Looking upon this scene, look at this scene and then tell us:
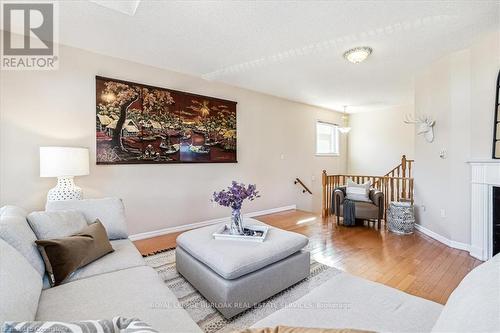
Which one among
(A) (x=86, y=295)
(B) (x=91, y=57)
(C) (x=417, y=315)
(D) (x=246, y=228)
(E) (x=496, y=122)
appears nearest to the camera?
(C) (x=417, y=315)

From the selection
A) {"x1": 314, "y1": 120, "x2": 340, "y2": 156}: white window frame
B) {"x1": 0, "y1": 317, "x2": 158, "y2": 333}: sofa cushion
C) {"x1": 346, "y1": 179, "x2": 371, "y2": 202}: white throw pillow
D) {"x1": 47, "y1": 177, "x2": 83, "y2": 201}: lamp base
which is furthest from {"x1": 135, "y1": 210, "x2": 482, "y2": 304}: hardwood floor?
{"x1": 314, "y1": 120, "x2": 340, "y2": 156}: white window frame

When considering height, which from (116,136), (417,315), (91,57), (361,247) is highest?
(91,57)

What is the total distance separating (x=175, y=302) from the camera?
1254mm

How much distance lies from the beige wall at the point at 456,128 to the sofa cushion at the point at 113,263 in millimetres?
3873

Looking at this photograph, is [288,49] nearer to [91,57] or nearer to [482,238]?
[91,57]

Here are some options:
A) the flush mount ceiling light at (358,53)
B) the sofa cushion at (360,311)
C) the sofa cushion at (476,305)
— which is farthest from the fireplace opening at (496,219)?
the sofa cushion at (476,305)

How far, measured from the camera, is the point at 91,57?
10.2 ft

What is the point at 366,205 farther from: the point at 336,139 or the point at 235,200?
the point at 336,139

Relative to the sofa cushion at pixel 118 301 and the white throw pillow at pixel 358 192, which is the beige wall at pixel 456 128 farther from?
the sofa cushion at pixel 118 301

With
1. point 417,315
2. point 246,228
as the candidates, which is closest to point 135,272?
point 246,228

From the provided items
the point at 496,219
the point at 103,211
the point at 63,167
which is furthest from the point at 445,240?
the point at 63,167

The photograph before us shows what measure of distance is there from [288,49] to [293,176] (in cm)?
321

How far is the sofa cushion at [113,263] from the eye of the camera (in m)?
1.57

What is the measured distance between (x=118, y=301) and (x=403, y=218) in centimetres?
398
